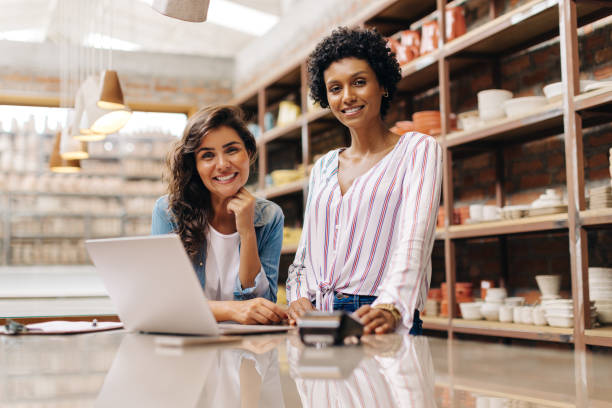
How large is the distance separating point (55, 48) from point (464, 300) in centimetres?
525

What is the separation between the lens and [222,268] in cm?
192

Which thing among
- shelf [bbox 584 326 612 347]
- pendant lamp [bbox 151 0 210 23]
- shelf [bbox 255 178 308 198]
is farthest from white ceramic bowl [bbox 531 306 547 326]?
shelf [bbox 255 178 308 198]

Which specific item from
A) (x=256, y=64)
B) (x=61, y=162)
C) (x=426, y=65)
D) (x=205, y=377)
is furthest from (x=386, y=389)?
(x=256, y=64)

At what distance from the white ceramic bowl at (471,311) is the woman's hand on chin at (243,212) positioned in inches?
74.6

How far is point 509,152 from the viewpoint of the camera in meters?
3.76

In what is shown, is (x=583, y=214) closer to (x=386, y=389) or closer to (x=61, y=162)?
(x=386, y=389)

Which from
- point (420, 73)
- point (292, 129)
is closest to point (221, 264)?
point (420, 73)

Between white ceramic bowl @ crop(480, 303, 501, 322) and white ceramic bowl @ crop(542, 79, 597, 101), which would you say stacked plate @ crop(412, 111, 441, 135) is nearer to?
white ceramic bowl @ crop(542, 79, 597, 101)

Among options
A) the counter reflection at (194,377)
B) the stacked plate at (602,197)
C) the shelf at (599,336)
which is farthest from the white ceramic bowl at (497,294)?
the counter reflection at (194,377)

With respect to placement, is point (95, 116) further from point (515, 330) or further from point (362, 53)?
point (515, 330)

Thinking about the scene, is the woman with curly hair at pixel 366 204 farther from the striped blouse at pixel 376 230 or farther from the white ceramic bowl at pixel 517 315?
the white ceramic bowl at pixel 517 315

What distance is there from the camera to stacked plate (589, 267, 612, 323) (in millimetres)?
2789

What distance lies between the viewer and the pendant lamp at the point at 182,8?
1.79m

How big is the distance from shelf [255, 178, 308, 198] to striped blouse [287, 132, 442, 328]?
3394 millimetres
